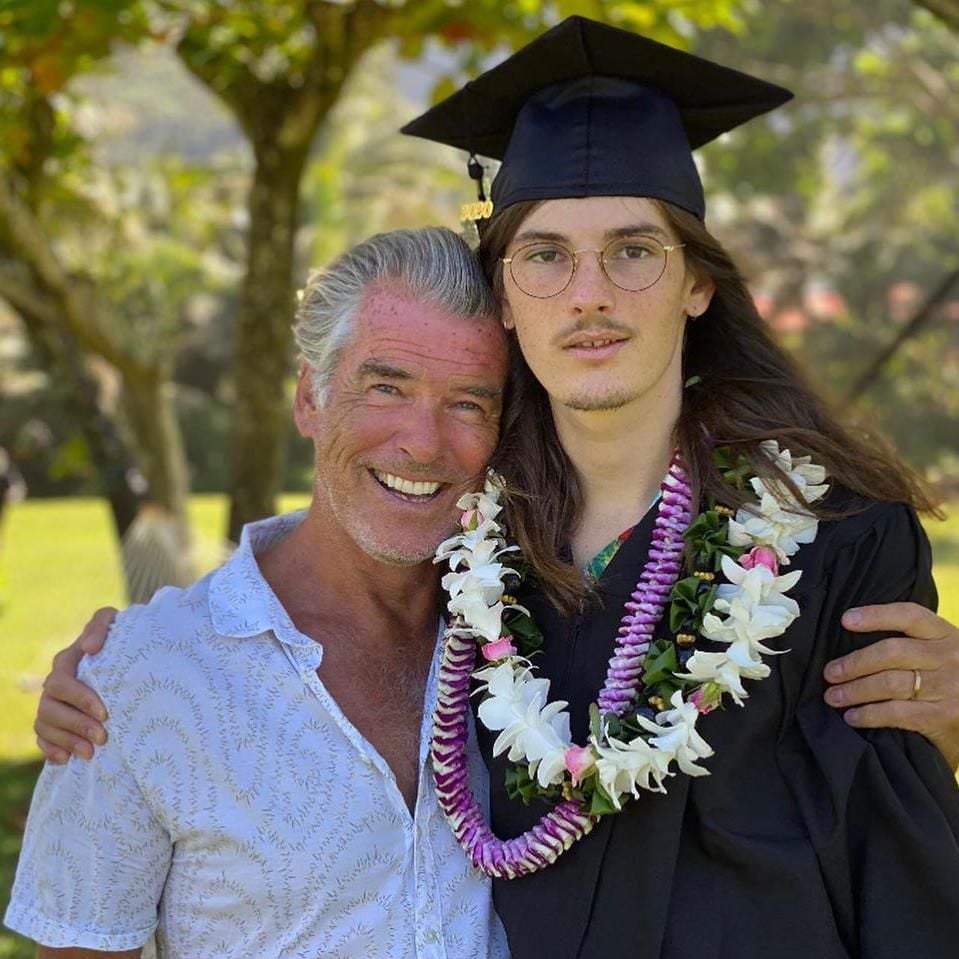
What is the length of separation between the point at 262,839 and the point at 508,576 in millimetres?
660

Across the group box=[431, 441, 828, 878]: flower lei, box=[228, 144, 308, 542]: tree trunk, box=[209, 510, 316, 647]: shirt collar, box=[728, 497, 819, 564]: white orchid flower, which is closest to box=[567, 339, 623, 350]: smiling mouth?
box=[431, 441, 828, 878]: flower lei

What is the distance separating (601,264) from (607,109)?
→ 1.20ft

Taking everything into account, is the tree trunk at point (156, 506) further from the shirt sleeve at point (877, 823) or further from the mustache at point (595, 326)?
the shirt sleeve at point (877, 823)

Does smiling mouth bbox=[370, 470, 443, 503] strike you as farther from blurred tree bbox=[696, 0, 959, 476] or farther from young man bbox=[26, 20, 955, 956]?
blurred tree bbox=[696, 0, 959, 476]

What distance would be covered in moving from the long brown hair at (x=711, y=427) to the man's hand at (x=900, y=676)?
0.22 meters

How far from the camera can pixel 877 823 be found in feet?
7.84

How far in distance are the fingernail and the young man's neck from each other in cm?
46

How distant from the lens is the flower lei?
242cm

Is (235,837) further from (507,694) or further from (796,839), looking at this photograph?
(796,839)

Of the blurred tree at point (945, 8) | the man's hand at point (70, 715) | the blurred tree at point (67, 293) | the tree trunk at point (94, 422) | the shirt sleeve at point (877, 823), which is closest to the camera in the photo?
the shirt sleeve at point (877, 823)

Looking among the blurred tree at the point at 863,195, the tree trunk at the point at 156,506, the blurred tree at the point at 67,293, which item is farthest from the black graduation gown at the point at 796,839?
the blurred tree at the point at 863,195

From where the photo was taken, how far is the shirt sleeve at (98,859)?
8.39 ft

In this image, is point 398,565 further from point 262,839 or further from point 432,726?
point 262,839

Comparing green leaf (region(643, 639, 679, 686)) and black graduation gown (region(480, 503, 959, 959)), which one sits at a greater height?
green leaf (region(643, 639, 679, 686))
